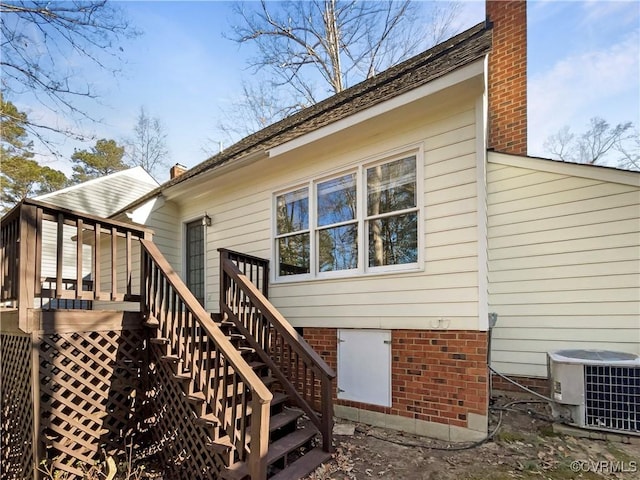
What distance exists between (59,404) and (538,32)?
8.75 meters

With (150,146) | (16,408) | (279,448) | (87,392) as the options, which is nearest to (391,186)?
(279,448)

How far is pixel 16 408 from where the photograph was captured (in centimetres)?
320

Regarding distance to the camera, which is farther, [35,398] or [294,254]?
[294,254]

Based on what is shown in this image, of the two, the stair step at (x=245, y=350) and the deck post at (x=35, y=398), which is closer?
the deck post at (x=35, y=398)

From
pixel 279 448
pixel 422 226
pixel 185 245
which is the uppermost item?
pixel 422 226

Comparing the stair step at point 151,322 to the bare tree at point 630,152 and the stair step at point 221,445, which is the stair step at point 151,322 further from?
the bare tree at point 630,152

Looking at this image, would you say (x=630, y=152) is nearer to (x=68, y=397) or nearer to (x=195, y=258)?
(x=195, y=258)

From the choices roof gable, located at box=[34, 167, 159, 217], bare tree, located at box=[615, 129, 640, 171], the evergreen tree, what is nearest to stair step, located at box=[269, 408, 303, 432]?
roof gable, located at box=[34, 167, 159, 217]

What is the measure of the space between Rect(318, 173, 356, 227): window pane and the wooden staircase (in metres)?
1.58

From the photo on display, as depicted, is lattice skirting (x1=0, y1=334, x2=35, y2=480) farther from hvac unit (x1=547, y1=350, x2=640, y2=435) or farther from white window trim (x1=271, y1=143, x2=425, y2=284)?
hvac unit (x1=547, y1=350, x2=640, y2=435)

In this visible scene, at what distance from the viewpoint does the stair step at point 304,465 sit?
2.94 metres

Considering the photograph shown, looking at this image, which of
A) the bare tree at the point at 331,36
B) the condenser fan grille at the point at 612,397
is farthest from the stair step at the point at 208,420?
the bare tree at the point at 331,36

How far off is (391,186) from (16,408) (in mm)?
4693

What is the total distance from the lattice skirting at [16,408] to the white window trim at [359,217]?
3.19 m
